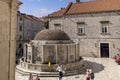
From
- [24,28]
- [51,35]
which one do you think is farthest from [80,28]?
[24,28]

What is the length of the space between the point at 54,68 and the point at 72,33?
14.4 meters

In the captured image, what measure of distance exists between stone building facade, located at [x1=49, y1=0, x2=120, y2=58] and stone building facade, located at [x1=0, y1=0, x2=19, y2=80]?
25.0 metres

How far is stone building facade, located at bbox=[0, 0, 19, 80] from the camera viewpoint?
12.8 feet

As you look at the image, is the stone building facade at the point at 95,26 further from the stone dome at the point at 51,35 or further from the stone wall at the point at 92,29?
the stone dome at the point at 51,35

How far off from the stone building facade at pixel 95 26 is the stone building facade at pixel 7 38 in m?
25.0

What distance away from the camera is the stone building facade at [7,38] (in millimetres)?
3893

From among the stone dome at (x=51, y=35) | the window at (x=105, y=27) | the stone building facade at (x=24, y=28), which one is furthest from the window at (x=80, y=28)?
the stone building facade at (x=24, y=28)

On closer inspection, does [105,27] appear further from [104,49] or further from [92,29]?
[104,49]

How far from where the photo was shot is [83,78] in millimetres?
15609

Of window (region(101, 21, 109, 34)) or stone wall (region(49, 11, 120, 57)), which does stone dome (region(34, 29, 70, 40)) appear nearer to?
stone wall (region(49, 11, 120, 57))

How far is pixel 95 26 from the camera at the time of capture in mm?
28719

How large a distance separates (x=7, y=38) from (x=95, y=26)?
2580 cm

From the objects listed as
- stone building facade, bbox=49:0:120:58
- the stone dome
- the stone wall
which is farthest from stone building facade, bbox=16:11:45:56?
the stone dome

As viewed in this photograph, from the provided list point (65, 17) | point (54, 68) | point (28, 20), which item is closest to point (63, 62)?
point (54, 68)
